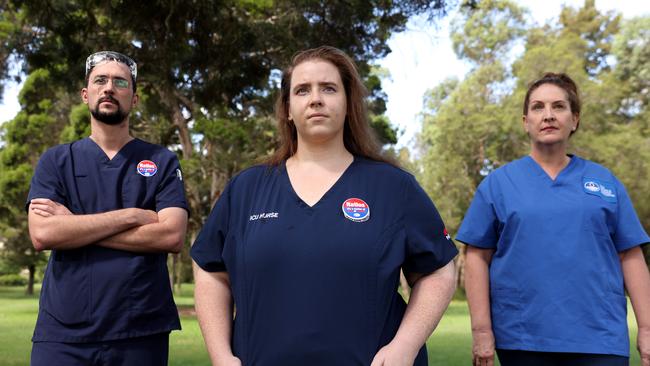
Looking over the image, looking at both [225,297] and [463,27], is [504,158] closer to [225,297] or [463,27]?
[463,27]

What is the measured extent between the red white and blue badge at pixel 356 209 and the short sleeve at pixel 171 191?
144 centimetres

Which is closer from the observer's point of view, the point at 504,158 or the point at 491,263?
the point at 491,263

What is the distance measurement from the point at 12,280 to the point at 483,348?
58577mm

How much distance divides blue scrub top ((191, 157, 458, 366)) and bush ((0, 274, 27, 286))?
2299 inches

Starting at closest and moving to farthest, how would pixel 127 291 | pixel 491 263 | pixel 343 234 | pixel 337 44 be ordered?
pixel 343 234 → pixel 127 291 → pixel 491 263 → pixel 337 44

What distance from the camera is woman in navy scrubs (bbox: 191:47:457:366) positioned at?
7.93 ft

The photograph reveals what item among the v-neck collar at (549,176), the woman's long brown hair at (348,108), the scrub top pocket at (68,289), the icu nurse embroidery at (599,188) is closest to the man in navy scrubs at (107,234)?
the scrub top pocket at (68,289)

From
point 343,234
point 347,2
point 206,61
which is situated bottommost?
point 343,234

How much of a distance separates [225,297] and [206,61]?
8023 mm

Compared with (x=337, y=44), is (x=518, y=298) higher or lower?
lower

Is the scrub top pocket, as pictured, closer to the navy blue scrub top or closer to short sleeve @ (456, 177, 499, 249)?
the navy blue scrub top

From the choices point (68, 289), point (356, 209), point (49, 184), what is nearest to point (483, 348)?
point (356, 209)

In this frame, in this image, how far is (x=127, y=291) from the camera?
3445mm

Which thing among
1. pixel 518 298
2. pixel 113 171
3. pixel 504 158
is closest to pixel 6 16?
pixel 113 171
